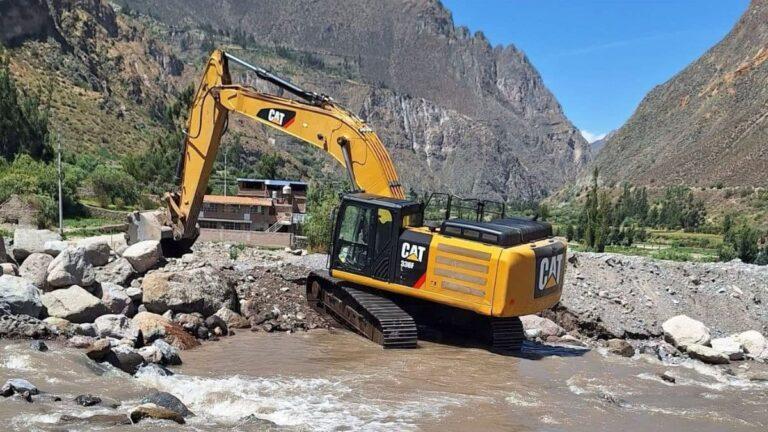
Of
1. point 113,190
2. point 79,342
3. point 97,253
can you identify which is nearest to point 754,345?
point 79,342

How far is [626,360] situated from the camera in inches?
530

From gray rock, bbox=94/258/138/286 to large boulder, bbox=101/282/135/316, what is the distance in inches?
26.0

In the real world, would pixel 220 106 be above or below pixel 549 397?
above

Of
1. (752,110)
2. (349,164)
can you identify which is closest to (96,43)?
(752,110)

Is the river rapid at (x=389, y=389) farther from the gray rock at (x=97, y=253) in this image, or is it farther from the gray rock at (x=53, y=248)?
the gray rock at (x=53, y=248)

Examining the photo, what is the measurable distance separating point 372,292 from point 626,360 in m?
4.96

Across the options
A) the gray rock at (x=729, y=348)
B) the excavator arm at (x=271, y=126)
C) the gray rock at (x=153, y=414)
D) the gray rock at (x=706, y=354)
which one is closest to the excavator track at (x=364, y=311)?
the excavator arm at (x=271, y=126)

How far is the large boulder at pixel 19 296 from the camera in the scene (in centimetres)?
1087

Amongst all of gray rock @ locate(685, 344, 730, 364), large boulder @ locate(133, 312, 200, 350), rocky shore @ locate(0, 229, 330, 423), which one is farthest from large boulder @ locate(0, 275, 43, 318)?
gray rock @ locate(685, 344, 730, 364)

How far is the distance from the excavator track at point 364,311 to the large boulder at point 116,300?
361 centimetres

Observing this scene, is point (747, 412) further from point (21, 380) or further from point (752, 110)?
point (752, 110)

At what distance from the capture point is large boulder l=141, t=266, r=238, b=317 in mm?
13102

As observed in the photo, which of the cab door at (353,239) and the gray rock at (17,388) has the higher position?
the cab door at (353,239)

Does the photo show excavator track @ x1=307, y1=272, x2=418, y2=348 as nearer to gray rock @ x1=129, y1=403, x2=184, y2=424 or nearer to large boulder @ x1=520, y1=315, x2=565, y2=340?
large boulder @ x1=520, y1=315, x2=565, y2=340
